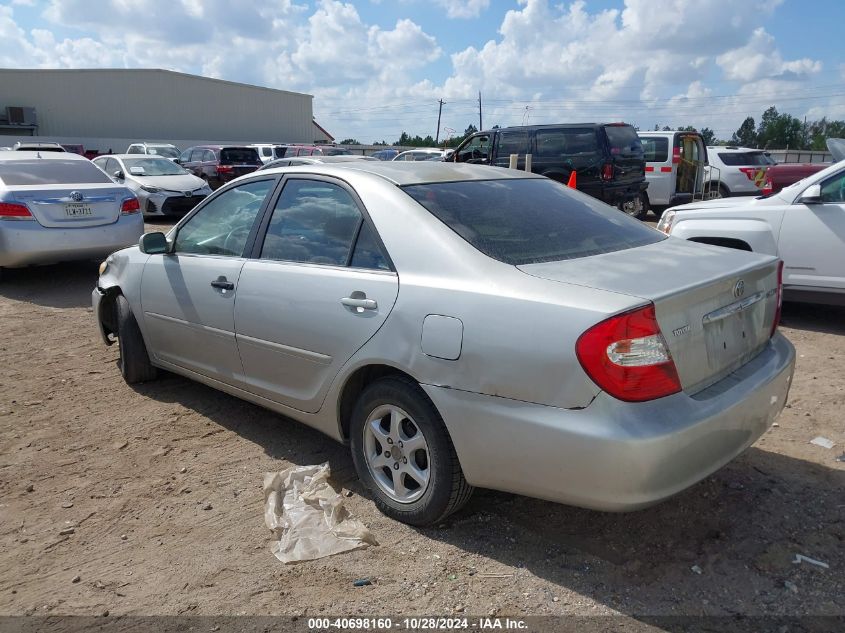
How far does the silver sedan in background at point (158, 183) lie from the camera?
1434cm

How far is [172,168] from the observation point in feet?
51.3

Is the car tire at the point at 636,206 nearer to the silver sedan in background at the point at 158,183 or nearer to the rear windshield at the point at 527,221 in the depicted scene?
the silver sedan in background at the point at 158,183

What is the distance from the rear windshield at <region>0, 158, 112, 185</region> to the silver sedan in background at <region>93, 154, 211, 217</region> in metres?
4.71

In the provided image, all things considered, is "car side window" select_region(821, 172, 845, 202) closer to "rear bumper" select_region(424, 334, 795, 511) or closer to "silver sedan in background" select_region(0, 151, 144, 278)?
"rear bumper" select_region(424, 334, 795, 511)

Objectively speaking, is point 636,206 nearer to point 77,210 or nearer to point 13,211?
point 77,210

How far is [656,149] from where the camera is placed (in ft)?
49.8

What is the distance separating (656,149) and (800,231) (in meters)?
9.22

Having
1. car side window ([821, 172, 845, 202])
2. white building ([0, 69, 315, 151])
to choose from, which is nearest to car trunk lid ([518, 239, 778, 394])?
car side window ([821, 172, 845, 202])

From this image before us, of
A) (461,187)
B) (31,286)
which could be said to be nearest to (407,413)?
(461,187)

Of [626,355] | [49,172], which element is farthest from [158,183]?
[626,355]

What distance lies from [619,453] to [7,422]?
4.02 metres

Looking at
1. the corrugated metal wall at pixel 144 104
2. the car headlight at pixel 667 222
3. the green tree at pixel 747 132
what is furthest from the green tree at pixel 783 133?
the car headlight at pixel 667 222

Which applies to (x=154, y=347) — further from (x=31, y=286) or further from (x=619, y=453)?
(x=31, y=286)

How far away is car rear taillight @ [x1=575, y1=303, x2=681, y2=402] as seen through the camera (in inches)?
98.3
